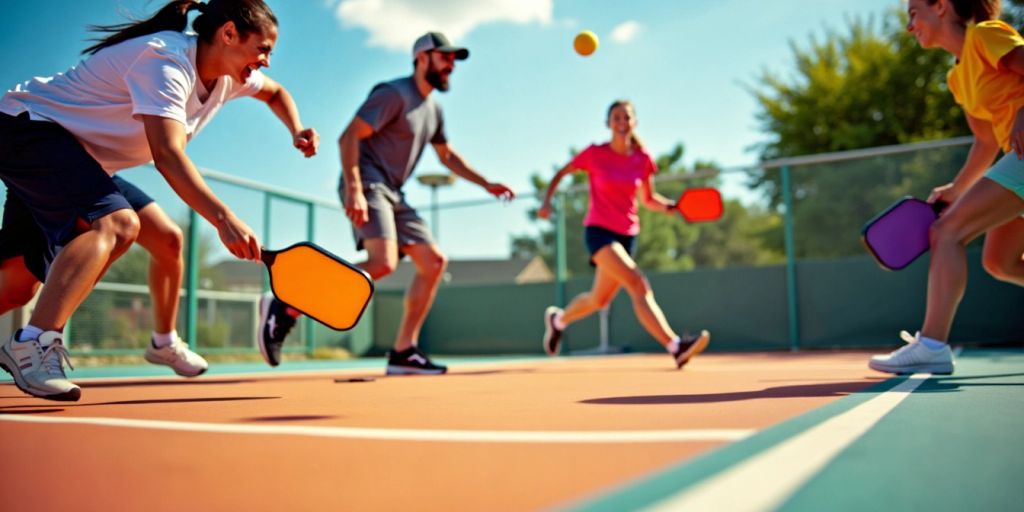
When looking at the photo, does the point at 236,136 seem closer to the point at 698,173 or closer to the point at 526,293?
the point at 526,293

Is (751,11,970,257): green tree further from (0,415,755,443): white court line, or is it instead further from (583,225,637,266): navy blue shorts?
(0,415,755,443): white court line

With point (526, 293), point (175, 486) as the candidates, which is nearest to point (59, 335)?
point (175, 486)

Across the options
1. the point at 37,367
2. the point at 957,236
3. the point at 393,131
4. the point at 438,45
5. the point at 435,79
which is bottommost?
the point at 37,367

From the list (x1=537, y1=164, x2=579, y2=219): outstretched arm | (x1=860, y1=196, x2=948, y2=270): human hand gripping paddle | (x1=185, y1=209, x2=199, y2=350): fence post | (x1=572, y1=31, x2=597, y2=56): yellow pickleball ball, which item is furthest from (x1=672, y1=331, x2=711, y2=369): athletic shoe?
(x1=185, y1=209, x2=199, y2=350): fence post

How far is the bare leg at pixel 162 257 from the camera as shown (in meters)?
3.28

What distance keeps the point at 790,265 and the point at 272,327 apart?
7.01m

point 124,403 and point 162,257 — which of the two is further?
point 162,257

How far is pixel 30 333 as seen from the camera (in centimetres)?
232

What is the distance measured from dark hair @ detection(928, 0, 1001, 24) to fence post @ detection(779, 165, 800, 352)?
20.5 ft

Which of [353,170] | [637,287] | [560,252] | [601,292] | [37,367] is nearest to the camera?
[37,367]

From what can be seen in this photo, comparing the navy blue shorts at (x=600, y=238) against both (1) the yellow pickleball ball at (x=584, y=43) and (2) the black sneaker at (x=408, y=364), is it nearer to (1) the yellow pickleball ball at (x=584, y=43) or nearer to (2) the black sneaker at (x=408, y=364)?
(2) the black sneaker at (x=408, y=364)

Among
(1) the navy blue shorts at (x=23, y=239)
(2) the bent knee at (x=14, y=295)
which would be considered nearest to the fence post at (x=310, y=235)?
(2) the bent knee at (x=14, y=295)

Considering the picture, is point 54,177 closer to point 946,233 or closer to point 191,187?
point 191,187

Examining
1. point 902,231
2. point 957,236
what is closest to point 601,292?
point 902,231
